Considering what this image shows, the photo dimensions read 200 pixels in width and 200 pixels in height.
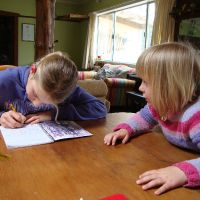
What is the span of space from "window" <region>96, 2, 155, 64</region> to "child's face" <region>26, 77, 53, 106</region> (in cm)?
441

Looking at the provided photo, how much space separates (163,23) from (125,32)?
1.82 m

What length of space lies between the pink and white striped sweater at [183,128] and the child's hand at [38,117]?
325 mm

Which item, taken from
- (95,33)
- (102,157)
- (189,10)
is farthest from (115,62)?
(102,157)

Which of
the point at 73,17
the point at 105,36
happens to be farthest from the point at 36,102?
the point at 73,17

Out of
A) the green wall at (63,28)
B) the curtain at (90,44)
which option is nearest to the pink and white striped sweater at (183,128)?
the green wall at (63,28)

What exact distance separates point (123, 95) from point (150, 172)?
4.08 meters

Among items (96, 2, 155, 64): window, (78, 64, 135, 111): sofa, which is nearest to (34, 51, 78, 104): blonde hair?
(78, 64, 135, 111): sofa

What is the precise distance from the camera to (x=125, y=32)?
20.5 feet

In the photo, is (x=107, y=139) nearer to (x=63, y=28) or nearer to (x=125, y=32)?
(x=125, y=32)

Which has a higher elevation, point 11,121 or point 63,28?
point 63,28

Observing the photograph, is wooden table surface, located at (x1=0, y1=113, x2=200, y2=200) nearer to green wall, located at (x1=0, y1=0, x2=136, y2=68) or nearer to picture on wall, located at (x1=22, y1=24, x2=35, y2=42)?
green wall, located at (x1=0, y1=0, x2=136, y2=68)

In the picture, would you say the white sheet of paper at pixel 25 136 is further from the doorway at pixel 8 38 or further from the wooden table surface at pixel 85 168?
the doorway at pixel 8 38

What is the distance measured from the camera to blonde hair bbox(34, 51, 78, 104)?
1.04 metres

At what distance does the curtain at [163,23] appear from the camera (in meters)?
4.42
